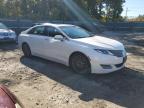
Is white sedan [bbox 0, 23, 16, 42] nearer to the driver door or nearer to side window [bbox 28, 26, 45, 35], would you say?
side window [bbox 28, 26, 45, 35]

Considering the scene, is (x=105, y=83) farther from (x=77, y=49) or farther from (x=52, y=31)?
(x=52, y=31)

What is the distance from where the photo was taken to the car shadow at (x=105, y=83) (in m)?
5.91

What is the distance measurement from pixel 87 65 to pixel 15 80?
7.17 ft

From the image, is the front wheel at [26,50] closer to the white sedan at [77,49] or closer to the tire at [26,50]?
the tire at [26,50]

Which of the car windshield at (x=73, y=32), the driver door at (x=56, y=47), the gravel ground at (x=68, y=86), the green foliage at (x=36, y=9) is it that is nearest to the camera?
the gravel ground at (x=68, y=86)

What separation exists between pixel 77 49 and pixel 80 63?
0.44 metres

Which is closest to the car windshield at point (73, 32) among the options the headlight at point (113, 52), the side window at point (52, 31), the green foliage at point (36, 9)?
the side window at point (52, 31)

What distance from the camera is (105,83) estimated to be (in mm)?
6930

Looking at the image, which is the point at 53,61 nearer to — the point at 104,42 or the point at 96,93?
the point at 104,42

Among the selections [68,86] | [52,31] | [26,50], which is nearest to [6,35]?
[26,50]

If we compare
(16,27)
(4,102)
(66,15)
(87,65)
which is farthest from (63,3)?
(4,102)

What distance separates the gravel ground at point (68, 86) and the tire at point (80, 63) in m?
0.18

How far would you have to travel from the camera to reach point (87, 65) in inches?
291

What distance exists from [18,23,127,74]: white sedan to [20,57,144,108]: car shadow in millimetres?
271
